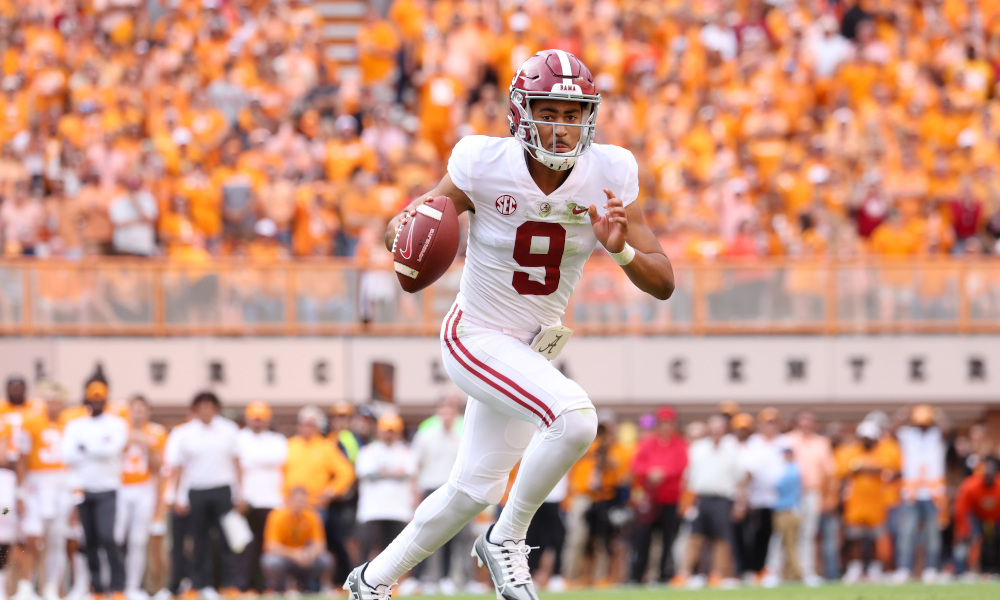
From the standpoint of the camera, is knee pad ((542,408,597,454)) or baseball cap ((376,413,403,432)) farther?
baseball cap ((376,413,403,432))

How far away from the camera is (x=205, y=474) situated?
11.7 metres

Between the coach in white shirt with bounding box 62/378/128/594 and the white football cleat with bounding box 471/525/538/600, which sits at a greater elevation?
the white football cleat with bounding box 471/525/538/600

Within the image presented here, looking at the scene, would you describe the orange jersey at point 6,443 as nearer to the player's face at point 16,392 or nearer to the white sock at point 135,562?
the player's face at point 16,392

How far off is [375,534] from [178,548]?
1568 millimetres

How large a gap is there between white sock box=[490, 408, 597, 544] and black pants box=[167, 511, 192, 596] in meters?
6.68

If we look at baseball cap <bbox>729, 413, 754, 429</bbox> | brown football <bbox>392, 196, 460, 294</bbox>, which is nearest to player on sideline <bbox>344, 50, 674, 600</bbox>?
brown football <bbox>392, 196, 460, 294</bbox>

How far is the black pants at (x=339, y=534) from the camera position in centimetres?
1245

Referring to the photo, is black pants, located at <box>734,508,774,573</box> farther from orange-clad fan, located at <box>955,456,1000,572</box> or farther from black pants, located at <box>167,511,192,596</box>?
black pants, located at <box>167,511,192,596</box>

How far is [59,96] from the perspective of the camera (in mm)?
15875

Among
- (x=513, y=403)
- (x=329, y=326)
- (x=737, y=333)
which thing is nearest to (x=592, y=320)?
(x=737, y=333)

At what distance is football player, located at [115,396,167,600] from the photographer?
38.9 ft

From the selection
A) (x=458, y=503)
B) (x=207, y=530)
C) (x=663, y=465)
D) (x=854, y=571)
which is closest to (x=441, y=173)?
(x=663, y=465)

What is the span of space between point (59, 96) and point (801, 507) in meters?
8.93

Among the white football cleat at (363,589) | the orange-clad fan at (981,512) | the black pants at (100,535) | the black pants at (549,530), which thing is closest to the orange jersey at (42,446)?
the black pants at (100,535)
